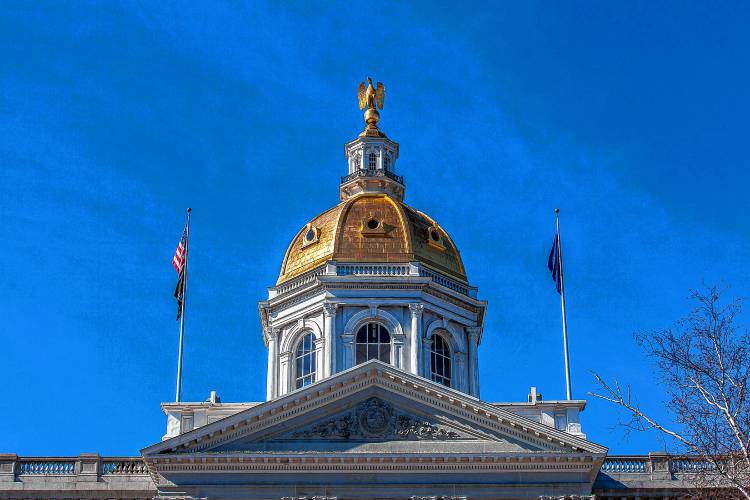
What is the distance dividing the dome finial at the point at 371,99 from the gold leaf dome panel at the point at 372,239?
553 centimetres

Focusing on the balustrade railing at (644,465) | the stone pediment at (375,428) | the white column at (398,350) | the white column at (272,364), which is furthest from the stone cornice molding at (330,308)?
the balustrade railing at (644,465)

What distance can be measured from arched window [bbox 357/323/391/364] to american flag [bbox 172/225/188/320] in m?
6.71

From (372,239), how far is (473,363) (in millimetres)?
6098

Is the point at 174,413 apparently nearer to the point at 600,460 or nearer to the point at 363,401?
the point at 363,401

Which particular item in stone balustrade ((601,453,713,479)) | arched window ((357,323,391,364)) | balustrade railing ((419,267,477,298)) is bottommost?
stone balustrade ((601,453,713,479))

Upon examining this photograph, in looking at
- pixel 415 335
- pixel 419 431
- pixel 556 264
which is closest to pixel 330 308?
pixel 415 335

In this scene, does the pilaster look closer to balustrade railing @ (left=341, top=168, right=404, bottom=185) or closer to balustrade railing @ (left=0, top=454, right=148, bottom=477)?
balustrade railing @ (left=0, top=454, right=148, bottom=477)

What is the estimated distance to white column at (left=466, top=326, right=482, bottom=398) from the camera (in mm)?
61375

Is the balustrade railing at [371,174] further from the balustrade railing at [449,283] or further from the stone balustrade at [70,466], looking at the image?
the stone balustrade at [70,466]

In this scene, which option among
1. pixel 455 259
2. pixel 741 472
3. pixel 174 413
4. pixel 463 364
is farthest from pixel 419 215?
pixel 741 472

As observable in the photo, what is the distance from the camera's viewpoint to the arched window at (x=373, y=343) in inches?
2366

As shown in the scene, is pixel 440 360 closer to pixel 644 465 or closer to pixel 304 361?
pixel 304 361

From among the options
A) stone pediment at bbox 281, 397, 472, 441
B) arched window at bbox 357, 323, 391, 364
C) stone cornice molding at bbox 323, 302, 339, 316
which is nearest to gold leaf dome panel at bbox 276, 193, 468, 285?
stone cornice molding at bbox 323, 302, 339, 316

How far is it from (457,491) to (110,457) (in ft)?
39.3
